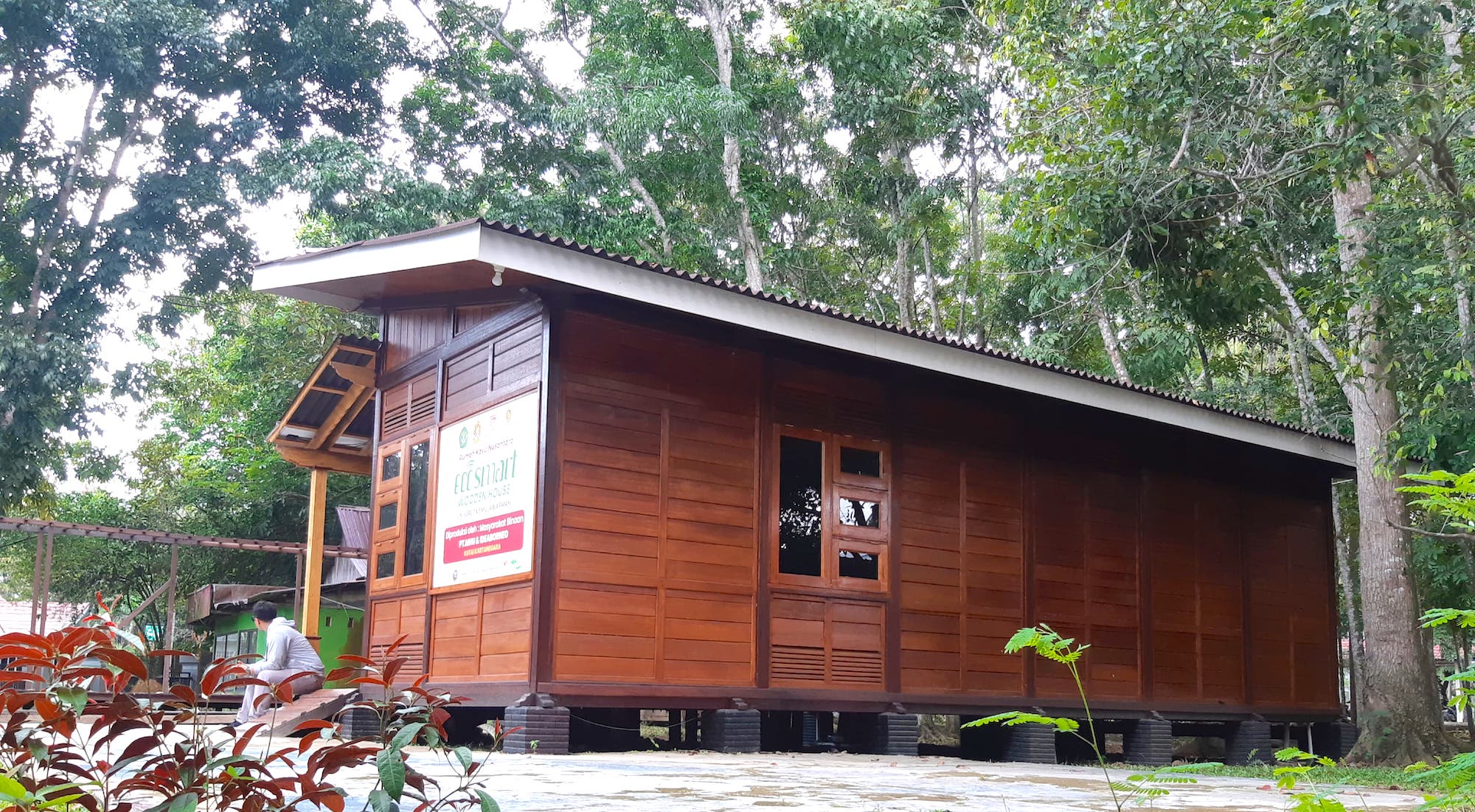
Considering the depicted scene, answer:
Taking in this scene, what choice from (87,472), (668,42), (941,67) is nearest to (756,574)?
(941,67)

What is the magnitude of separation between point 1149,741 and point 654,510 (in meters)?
5.76

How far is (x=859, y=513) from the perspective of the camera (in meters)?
10.3

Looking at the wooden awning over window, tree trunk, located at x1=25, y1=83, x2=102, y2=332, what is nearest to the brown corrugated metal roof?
the wooden awning over window

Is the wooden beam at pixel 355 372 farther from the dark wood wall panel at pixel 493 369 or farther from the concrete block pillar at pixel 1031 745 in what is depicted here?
the concrete block pillar at pixel 1031 745

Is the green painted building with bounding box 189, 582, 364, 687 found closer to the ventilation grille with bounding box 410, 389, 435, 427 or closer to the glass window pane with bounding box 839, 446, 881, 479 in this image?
the ventilation grille with bounding box 410, 389, 435, 427

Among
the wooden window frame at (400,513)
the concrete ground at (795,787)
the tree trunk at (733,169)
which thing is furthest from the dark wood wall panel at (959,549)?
the tree trunk at (733,169)

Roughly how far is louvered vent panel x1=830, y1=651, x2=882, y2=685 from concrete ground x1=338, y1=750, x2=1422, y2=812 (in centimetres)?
134

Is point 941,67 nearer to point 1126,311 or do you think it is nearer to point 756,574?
point 1126,311

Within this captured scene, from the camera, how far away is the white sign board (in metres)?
8.84

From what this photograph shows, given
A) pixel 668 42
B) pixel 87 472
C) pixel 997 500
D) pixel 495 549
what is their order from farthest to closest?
1. pixel 87 472
2. pixel 668 42
3. pixel 997 500
4. pixel 495 549

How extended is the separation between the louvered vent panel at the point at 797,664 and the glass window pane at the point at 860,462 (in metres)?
1.46

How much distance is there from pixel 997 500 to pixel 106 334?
56.7 feet

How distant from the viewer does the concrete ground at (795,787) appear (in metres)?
4.83

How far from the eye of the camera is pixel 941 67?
803 inches
